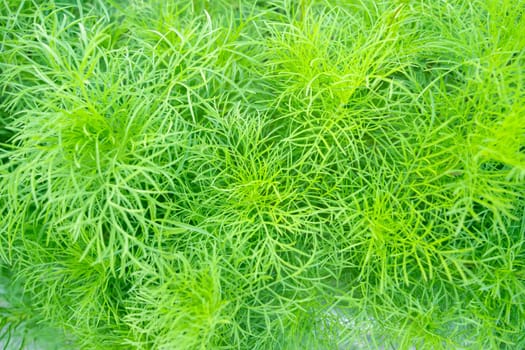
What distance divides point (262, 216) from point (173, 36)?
0.31 metres

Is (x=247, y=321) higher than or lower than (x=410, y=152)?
lower

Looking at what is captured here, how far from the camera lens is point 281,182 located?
79 centimetres

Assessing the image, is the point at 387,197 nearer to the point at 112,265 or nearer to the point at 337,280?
the point at 337,280

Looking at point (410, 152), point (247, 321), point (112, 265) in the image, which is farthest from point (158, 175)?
point (410, 152)

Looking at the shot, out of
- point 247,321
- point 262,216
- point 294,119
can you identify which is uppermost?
point 294,119

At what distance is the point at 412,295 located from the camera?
796 millimetres

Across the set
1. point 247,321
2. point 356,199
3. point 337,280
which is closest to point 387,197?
point 356,199

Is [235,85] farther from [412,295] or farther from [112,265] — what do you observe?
[412,295]

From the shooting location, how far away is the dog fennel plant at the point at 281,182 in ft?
2.33

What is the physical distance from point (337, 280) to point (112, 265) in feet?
1.10

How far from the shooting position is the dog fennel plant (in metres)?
0.71

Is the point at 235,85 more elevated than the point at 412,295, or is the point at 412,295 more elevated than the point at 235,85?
the point at 235,85

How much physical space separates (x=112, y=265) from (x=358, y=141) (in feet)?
1.31

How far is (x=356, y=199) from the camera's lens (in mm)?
759
